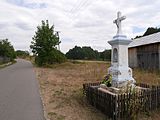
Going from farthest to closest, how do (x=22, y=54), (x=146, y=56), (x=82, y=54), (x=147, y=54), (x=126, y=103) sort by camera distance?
1. (x=22, y=54)
2. (x=82, y=54)
3. (x=146, y=56)
4. (x=147, y=54)
5. (x=126, y=103)

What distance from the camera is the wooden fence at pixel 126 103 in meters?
6.51

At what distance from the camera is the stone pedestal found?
27.7 feet

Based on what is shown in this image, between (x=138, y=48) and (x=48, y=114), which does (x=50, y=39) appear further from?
(x=48, y=114)

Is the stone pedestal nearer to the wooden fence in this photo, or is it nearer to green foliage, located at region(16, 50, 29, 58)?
the wooden fence

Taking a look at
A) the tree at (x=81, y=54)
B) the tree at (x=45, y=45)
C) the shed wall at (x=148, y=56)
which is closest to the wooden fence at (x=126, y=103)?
the shed wall at (x=148, y=56)

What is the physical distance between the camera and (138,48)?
2639 centimetres

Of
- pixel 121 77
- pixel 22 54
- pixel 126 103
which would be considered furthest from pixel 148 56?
pixel 22 54

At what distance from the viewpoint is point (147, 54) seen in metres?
23.8

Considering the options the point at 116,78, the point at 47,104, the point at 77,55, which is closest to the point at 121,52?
the point at 116,78

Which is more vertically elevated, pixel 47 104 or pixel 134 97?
pixel 134 97

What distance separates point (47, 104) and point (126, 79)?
3.34 m

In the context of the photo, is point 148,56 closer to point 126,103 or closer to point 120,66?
point 120,66

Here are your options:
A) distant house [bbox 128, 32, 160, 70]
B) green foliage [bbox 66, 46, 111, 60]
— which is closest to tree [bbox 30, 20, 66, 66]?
distant house [bbox 128, 32, 160, 70]

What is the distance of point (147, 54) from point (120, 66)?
16.3 meters
